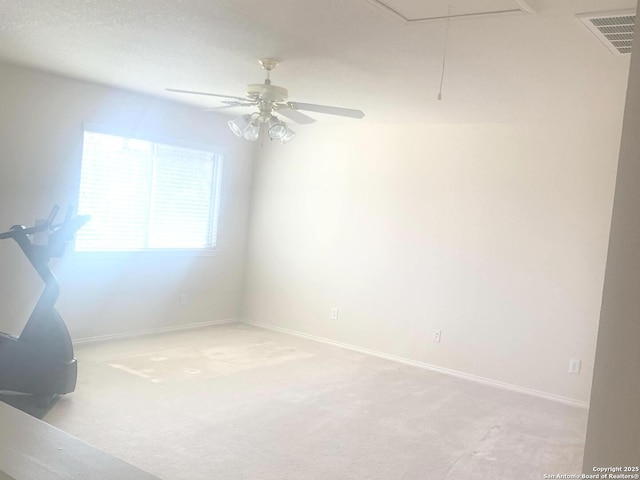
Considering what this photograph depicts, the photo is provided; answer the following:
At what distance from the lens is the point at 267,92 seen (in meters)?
3.39

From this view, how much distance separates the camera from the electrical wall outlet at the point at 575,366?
470 centimetres

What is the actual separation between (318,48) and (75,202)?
2949mm

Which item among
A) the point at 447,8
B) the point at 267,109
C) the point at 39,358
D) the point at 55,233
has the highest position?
the point at 447,8

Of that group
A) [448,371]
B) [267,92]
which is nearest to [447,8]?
[267,92]

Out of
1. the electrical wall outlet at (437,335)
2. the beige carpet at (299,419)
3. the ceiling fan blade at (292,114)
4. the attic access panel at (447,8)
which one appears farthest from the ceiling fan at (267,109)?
the electrical wall outlet at (437,335)

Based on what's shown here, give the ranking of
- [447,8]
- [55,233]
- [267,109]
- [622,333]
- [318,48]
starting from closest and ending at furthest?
1. [622,333]
2. [447,8]
3. [318,48]
4. [267,109]
5. [55,233]

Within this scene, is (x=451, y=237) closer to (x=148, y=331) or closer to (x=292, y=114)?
(x=292, y=114)

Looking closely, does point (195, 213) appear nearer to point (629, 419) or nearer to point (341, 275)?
point (341, 275)

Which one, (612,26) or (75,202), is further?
(75,202)

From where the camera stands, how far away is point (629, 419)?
2.50 ft

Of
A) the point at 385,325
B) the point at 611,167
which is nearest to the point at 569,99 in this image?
the point at 611,167

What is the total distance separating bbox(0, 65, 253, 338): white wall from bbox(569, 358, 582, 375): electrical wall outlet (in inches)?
148

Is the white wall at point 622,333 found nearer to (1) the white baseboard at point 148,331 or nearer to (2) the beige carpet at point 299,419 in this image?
(2) the beige carpet at point 299,419

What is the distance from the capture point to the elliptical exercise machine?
Result: 3.66 m
